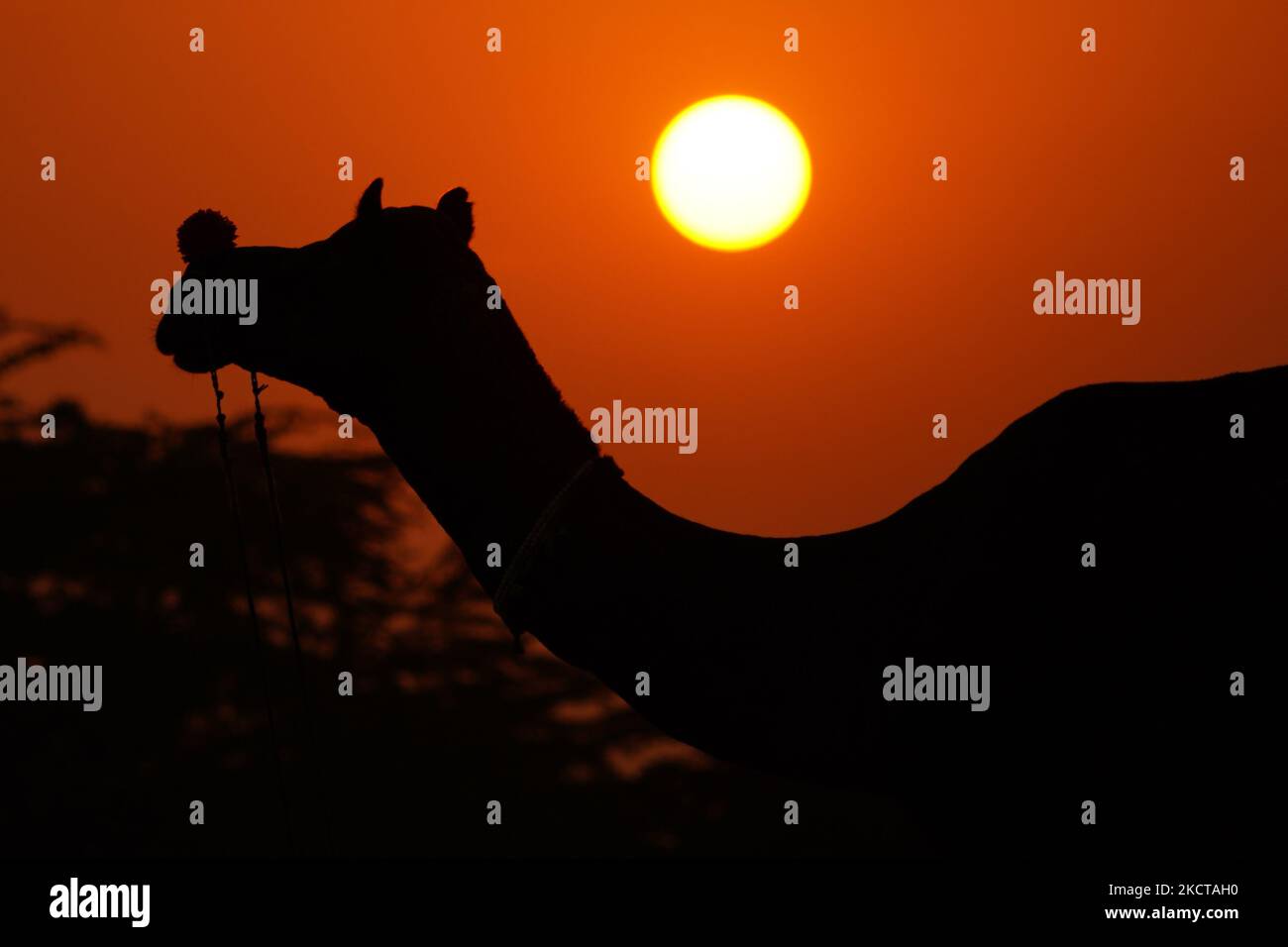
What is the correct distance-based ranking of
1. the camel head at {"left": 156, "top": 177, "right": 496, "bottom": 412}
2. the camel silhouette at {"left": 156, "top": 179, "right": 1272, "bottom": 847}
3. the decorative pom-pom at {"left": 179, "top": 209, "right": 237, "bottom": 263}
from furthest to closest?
1. the decorative pom-pom at {"left": 179, "top": 209, "right": 237, "bottom": 263}
2. the camel head at {"left": 156, "top": 177, "right": 496, "bottom": 412}
3. the camel silhouette at {"left": 156, "top": 179, "right": 1272, "bottom": 847}

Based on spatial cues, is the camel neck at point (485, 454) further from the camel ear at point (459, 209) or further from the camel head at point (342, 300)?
the camel ear at point (459, 209)

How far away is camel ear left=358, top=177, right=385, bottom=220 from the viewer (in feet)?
14.1

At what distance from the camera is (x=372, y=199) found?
432 centimetres

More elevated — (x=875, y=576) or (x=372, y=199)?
(x=372, y=199)

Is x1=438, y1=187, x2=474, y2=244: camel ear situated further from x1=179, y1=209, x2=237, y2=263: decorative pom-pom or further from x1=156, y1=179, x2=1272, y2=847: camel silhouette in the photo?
x1=179, y1=209, x2=237, y2=263: decorative pom-pom

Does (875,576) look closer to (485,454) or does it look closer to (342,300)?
(485,454)

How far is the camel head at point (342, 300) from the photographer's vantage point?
167 inches

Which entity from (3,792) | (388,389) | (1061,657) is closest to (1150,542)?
Result: (1061,657)

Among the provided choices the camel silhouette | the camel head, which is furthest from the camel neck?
the camel head

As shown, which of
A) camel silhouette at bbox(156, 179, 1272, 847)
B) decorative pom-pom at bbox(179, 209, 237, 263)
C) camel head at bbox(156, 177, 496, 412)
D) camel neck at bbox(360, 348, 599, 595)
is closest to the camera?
camel silhouette at bbox(156, 179, 1272, 847)

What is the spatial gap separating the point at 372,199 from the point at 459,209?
0.37 meters

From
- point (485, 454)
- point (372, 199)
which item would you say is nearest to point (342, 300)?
point (372, 199)

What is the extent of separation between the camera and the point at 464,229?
4.60 metres
